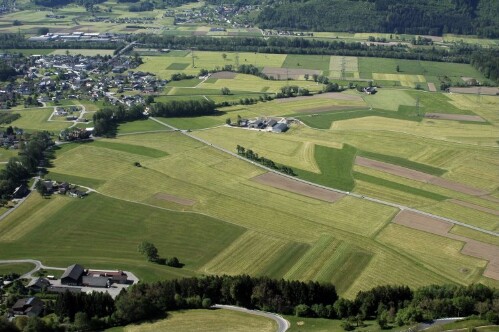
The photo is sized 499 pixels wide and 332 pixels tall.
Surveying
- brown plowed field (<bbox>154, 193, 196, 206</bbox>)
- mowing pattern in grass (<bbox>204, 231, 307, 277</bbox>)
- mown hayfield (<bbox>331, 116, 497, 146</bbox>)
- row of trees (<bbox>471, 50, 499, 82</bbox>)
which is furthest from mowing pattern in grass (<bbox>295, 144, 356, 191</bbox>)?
row of trees (<bbox>471, 50, 499, 82</bbox>)

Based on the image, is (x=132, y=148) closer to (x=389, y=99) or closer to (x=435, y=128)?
(x=435, y=128)

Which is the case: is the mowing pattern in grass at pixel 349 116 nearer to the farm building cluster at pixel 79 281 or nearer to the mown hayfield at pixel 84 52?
the farm building cluster at pixel 79 281

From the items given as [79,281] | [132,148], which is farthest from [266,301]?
[132,148]

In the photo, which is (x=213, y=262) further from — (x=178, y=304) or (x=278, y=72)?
(x=278, y=72)

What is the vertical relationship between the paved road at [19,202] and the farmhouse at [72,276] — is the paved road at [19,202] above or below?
above

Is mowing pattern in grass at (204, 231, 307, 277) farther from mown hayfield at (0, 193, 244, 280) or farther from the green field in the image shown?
the green field

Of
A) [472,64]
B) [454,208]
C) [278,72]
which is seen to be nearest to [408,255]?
[454,208]

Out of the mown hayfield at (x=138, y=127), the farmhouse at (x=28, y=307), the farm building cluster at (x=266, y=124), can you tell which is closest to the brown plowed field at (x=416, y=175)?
the farm building cluster at (x=266, y=124)
